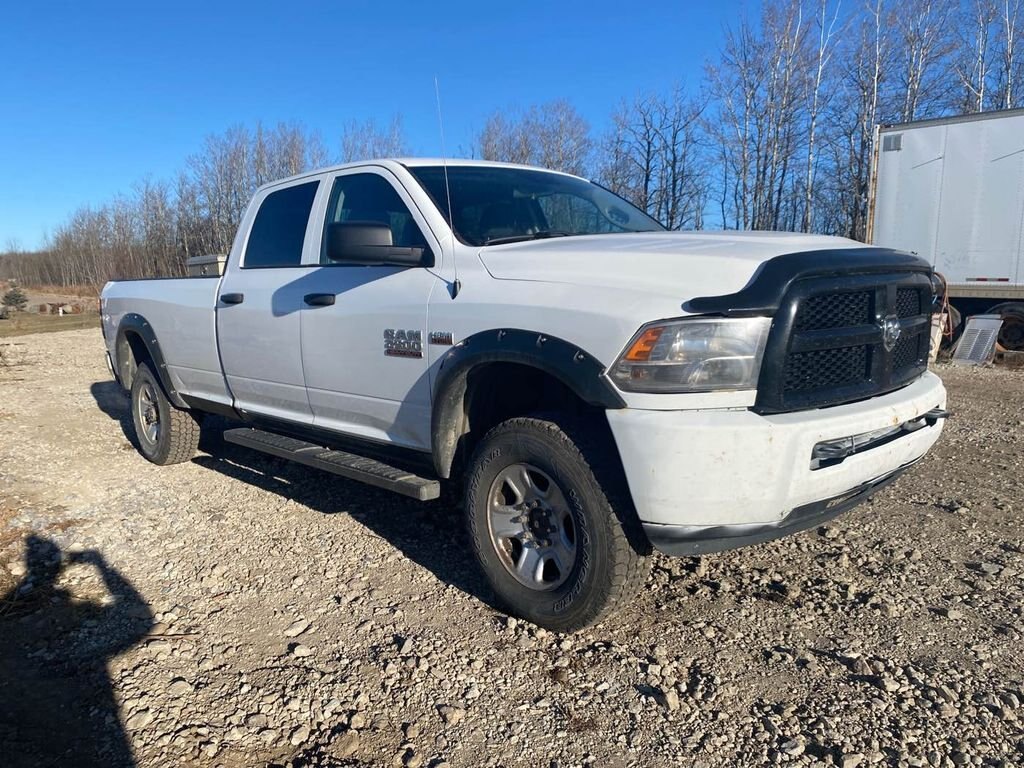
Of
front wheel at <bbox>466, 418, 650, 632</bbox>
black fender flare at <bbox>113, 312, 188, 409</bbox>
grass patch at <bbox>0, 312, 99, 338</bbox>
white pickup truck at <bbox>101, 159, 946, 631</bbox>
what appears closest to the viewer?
white pickup truck at <bbox>101, 159, 946, 631</bbox>

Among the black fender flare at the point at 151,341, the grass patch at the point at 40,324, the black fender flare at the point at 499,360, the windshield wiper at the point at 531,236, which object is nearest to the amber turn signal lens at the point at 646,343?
the black fender flare at the point at 499,360

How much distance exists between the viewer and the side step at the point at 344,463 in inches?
131

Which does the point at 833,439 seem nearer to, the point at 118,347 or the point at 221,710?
the point at 221,710

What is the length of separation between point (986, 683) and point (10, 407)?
974 cm

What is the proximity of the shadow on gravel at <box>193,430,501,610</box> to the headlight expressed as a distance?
1.47 m

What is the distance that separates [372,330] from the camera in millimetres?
3580

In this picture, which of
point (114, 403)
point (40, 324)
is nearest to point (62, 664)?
point (114, 403)

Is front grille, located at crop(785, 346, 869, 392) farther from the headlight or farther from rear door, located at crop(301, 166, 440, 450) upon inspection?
rear door, located at crop(301, 166, 440, 450)

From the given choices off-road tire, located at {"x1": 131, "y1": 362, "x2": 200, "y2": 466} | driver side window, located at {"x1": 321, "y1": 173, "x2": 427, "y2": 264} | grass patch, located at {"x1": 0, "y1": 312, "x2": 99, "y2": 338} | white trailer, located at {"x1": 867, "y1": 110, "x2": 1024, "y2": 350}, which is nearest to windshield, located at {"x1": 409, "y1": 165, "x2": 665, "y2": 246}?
driver side window, located at {"x1": 321, "y1": 173, "x2": 427, "y2": 264}

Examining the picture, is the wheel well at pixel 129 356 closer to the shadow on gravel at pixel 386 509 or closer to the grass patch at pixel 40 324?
the shadow on gravel at pixel 386 509

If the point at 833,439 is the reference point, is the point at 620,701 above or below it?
below

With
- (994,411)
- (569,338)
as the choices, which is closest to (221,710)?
(569,338)

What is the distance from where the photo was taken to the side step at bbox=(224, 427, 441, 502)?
3.33 m

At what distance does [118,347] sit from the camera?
6.20 m
